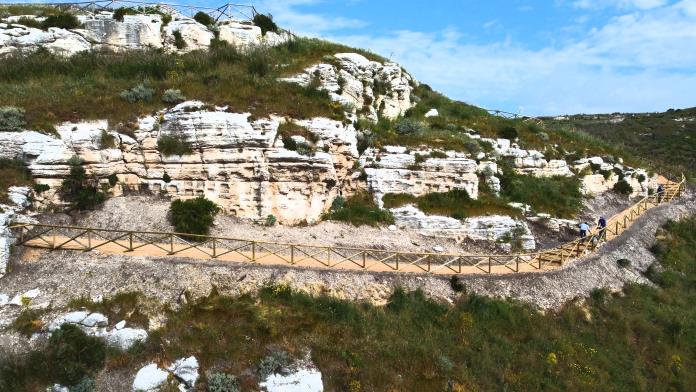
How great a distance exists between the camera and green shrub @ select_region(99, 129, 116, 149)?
2208 cm

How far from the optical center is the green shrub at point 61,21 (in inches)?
1228

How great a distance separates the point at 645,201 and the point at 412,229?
24.4 m

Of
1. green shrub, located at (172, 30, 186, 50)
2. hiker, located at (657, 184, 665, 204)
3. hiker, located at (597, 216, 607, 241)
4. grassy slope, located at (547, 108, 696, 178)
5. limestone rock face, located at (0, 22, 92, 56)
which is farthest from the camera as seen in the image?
grassy slope, located at (547, 108, 696, 178)

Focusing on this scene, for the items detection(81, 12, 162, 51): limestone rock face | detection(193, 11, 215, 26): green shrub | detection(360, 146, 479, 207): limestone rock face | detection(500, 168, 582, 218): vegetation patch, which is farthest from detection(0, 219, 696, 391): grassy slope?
detection(193, 11, 215, 26): green shrub

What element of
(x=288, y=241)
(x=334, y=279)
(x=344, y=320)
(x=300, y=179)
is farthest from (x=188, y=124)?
(x=344, y=320)

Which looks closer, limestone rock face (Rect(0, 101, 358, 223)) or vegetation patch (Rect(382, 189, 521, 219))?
limestone rock face (Rect(0, 101, 358, 223))

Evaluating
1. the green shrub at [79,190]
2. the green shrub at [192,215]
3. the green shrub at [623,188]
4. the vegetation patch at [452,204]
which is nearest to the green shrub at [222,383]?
the green shrub at [192,215]

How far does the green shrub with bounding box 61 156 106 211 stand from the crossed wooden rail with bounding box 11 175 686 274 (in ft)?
5.98

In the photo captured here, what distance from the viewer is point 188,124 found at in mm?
23281

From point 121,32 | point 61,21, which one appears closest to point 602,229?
point 121,32

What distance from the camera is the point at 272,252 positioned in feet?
62.6

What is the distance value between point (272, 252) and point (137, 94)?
13.8 metres

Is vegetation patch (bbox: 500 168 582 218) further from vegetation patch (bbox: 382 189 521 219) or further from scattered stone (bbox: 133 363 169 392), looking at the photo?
scattered stone (bbox: 133 363 169 392)

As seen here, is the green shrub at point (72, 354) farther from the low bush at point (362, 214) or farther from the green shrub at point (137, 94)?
the green shrub at point (137, 94)
